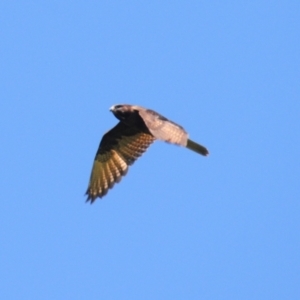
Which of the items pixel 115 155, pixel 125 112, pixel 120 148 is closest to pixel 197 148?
pixel 125 112

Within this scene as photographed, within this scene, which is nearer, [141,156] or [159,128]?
[159,128]

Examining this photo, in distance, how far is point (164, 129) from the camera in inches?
636

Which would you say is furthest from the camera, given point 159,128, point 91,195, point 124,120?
point 91,195

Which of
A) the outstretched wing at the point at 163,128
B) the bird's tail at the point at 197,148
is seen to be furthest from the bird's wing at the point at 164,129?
the bird's tail at the point at 197,148

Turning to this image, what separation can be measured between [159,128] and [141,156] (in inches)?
103

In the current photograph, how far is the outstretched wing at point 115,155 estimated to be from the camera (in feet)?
61.6

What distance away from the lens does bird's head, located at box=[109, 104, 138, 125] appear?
58.5 feet

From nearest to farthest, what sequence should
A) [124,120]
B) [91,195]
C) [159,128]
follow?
[159,128], [124,120], [91,195]

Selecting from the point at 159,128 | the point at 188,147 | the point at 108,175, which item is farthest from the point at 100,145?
the point at 159,128

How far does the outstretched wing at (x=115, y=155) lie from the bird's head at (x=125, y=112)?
63 cm

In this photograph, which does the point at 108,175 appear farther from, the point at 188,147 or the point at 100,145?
the point at 188,147

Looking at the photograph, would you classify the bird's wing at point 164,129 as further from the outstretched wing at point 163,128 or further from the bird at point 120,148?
the bird at point 120,148

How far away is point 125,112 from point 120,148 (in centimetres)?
127

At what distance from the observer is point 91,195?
19.2m
